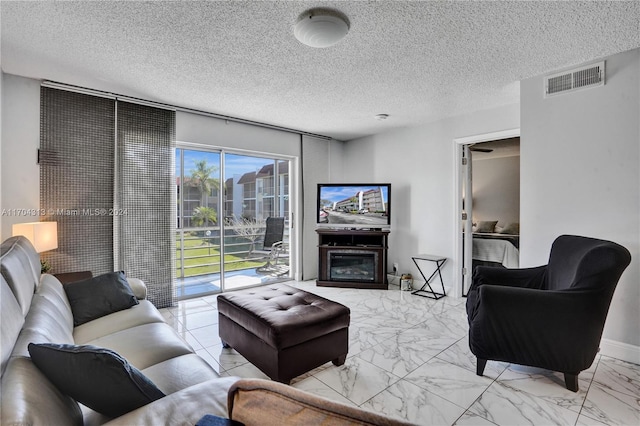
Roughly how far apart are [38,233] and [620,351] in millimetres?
4697

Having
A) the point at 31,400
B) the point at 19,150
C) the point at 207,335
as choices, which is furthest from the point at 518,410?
the point at 19,150

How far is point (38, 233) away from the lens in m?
2.48

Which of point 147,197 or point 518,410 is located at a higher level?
point 147,197

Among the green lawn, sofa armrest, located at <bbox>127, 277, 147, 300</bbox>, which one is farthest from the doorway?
sofa armrest, located at <bbox>127, 277, 147, 300</bbox>

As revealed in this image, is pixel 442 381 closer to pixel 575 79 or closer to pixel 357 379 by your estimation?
pixel 357 379

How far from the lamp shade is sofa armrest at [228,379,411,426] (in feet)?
8.98

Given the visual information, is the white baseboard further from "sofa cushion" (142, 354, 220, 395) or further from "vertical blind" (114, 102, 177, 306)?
"vertical blind" (114, 102, 177, 306)

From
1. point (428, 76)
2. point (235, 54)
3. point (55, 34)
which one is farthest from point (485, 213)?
point (55, 34)

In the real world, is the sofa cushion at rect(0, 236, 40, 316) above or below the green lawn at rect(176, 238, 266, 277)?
above

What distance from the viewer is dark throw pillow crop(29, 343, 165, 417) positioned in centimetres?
98

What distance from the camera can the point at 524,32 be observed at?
210 centimetres

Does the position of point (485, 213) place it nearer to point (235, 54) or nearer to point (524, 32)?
point (524, 32)

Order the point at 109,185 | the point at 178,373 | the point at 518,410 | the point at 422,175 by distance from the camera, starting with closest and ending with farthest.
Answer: the point at 178,373 < the point at 518,410 < the point at 109,185 < the point at 422,175

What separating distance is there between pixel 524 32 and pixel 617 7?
1.52ft
